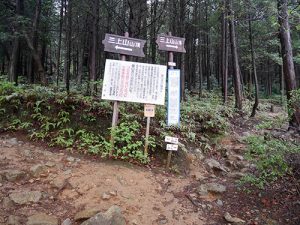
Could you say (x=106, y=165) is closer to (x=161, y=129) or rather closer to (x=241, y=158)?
(x=161, y=129)

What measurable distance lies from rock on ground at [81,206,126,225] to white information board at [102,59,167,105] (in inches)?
106

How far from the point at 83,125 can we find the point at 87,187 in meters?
2.30

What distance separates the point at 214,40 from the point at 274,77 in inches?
604

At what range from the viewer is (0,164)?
5363 mm

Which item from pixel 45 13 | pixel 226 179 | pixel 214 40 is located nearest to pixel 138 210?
pixel 226 179

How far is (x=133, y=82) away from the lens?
6.34 metres

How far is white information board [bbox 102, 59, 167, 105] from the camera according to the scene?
20.4 ft

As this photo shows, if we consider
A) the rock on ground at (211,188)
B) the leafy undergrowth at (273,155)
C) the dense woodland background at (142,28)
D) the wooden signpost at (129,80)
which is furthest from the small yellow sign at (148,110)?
the dense woodland background at (142,28)

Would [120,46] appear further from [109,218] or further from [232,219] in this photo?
[232,219]

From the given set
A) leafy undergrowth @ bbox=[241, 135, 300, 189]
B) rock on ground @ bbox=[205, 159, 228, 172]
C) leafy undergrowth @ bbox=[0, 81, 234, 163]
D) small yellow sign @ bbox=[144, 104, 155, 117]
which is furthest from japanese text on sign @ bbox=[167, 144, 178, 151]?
leafy undergrowth @ bbox=[241, 135, 300, 189]

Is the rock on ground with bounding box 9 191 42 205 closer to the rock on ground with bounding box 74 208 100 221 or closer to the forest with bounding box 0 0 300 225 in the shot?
the forest with bounding box 0 0 300 225

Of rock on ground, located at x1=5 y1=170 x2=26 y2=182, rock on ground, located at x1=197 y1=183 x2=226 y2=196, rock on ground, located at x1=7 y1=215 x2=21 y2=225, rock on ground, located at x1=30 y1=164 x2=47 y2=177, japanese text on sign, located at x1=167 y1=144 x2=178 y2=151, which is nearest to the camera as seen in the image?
rock on ground, located at x1=7 y1=215 x2=21 y2=225

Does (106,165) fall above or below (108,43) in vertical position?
below

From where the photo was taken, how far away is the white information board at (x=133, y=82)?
6211 mm
